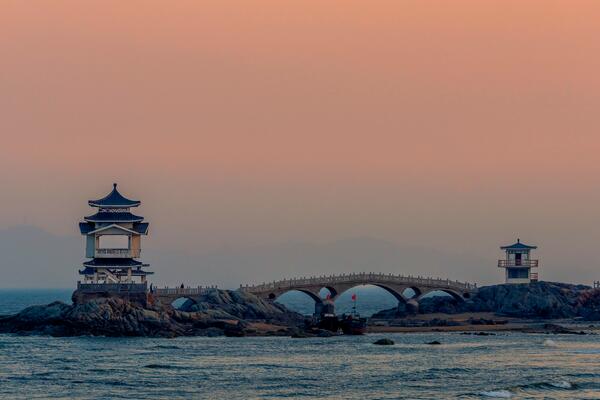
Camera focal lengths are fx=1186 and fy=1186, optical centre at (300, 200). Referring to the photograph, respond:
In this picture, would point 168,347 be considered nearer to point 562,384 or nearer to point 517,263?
point 562,384

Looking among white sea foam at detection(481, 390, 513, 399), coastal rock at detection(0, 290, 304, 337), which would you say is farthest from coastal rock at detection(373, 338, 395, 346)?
white sea foam at detection(481, 390, 513, 399)

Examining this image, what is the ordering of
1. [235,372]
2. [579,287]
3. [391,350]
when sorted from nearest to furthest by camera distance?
[235,372]
[391,350]
[579,287]

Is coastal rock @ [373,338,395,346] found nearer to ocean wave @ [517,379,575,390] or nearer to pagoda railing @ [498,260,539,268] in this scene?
ocean wave @ [517,379,575,390]

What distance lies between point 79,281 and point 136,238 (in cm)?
641

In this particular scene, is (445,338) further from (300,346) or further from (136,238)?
(136,238)

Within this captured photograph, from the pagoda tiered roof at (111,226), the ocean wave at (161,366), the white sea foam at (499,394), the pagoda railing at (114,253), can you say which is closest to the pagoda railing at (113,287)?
the pagoda railing at (114,253)

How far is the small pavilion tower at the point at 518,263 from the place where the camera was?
434ft

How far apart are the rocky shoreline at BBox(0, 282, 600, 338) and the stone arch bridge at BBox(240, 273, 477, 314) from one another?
60.6 inches

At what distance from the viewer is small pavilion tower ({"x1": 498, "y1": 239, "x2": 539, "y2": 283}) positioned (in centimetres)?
13225

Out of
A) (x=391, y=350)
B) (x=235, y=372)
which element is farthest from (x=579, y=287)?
(x=235, y=372)

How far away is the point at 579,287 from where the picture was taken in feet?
458

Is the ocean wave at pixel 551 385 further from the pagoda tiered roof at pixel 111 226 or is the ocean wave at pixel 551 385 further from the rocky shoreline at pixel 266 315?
the pagoda tiered roof at pixel 111 226

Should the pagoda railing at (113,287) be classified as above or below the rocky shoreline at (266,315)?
above

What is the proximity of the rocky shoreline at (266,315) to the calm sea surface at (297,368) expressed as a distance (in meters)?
2.82
